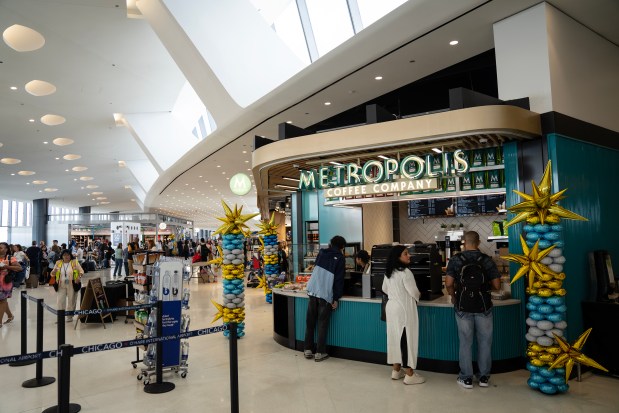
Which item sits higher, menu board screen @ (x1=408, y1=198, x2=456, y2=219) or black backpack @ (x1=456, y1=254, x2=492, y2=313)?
menu board screen @ (x1=408, y1=198, x2=456, y2=219)

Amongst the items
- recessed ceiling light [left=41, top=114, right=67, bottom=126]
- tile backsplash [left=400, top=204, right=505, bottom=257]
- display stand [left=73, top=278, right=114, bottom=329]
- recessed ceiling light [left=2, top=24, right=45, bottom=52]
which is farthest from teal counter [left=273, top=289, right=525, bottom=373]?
recessed ceiling light [left=41, top=114, right=67, bottom=126]

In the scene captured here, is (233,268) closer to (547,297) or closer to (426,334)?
(426,334)

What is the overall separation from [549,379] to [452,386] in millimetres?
960

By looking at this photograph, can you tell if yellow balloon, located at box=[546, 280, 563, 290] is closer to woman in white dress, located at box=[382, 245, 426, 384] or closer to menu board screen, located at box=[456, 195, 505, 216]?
woman in white dress, located at box=[382, 245, 426, 384]

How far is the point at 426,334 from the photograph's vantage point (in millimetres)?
5324

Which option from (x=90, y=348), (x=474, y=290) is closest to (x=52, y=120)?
(x=90, y=348)

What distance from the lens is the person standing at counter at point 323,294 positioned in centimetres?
582

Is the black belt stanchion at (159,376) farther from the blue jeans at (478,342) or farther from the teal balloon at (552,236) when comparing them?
the teal balloon at (552,236)

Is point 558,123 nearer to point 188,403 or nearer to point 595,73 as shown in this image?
point 595,73

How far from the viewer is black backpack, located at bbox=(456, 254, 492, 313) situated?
466 centimetres

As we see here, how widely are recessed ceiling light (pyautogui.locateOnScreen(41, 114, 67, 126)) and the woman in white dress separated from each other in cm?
1296

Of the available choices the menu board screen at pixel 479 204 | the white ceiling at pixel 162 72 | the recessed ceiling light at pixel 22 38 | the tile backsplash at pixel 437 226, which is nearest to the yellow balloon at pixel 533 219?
the white ceiling at pixel 162 72

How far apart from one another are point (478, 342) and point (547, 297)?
2.83ft

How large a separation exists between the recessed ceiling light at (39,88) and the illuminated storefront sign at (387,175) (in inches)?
318
